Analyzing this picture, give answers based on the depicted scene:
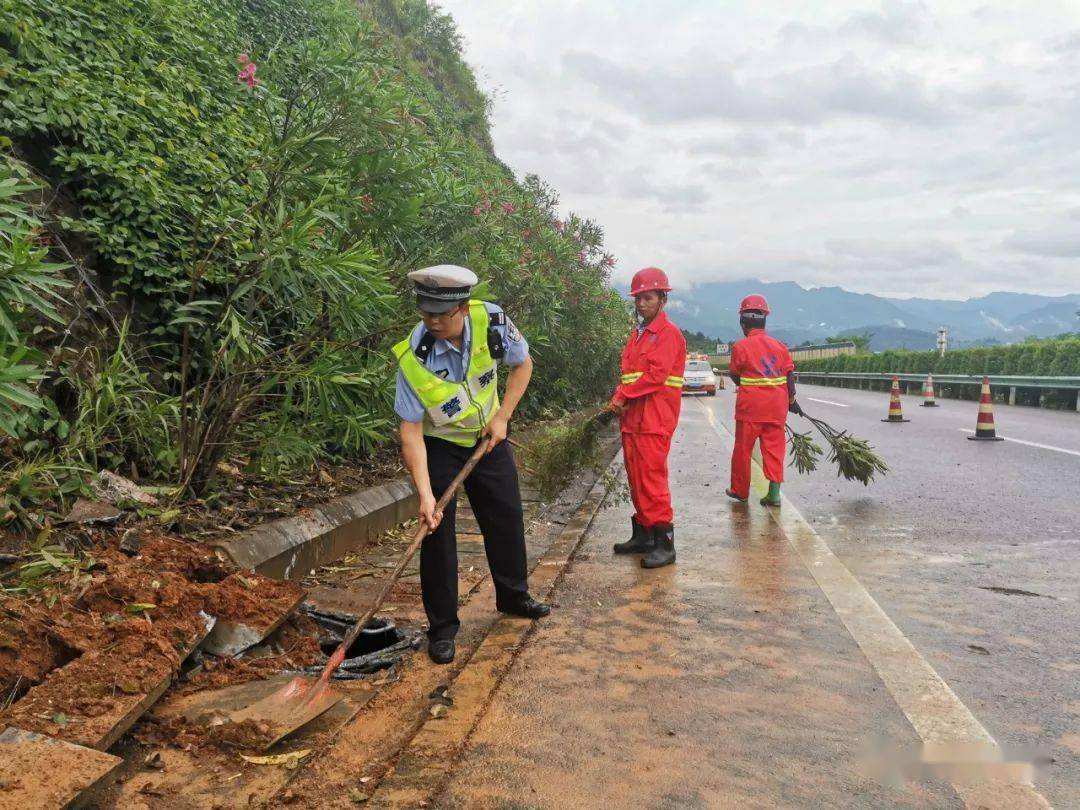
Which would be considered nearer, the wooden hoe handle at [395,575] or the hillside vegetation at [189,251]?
the wooden hoe handle at [395,575]

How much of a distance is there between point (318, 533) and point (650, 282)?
8.43ft

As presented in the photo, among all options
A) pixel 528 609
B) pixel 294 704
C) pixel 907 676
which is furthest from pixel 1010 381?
pixel 294 704

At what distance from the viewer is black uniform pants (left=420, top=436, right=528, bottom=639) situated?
376 centimetres

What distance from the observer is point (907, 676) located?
3.35 m

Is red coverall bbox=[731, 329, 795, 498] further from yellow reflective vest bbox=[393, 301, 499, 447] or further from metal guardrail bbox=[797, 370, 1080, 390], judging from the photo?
metal guardrail bbox=[797, 370, 1080, 390]

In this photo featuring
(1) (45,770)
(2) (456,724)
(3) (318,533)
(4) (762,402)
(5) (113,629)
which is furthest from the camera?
(4) (762,402)

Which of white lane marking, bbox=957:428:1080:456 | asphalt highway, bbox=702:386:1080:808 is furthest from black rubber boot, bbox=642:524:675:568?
white lane marking, bbox=957:428:1080:456

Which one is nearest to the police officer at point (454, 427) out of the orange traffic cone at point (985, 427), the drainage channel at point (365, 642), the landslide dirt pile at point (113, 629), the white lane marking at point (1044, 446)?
the drainage channel at point (365, 642)

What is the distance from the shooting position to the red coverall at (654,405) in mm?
5363

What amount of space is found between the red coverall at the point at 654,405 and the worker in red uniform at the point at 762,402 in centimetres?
190

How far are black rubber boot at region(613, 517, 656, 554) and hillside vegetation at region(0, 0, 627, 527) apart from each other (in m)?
1.77

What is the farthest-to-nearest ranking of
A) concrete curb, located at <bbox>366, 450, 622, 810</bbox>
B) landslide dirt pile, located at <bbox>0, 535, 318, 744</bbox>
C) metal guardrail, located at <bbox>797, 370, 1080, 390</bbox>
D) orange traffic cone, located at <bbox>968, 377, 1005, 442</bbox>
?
metal guardrail, located at <bbox>797, 370, 1080, 390</bbox> → orange traffic cone, located at <bbox>968, 377, 1005, 442</bbox> → landslide dirt pile, located at <bbox>0, 535, 318, 744</bbox> → concrete curb, located at <bbox>366, 450, 622, 810</bbox>

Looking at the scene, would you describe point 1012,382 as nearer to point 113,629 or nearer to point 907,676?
point 907,676

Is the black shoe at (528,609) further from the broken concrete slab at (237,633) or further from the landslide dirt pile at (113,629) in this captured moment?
the broken concrete slab at (237,633)
